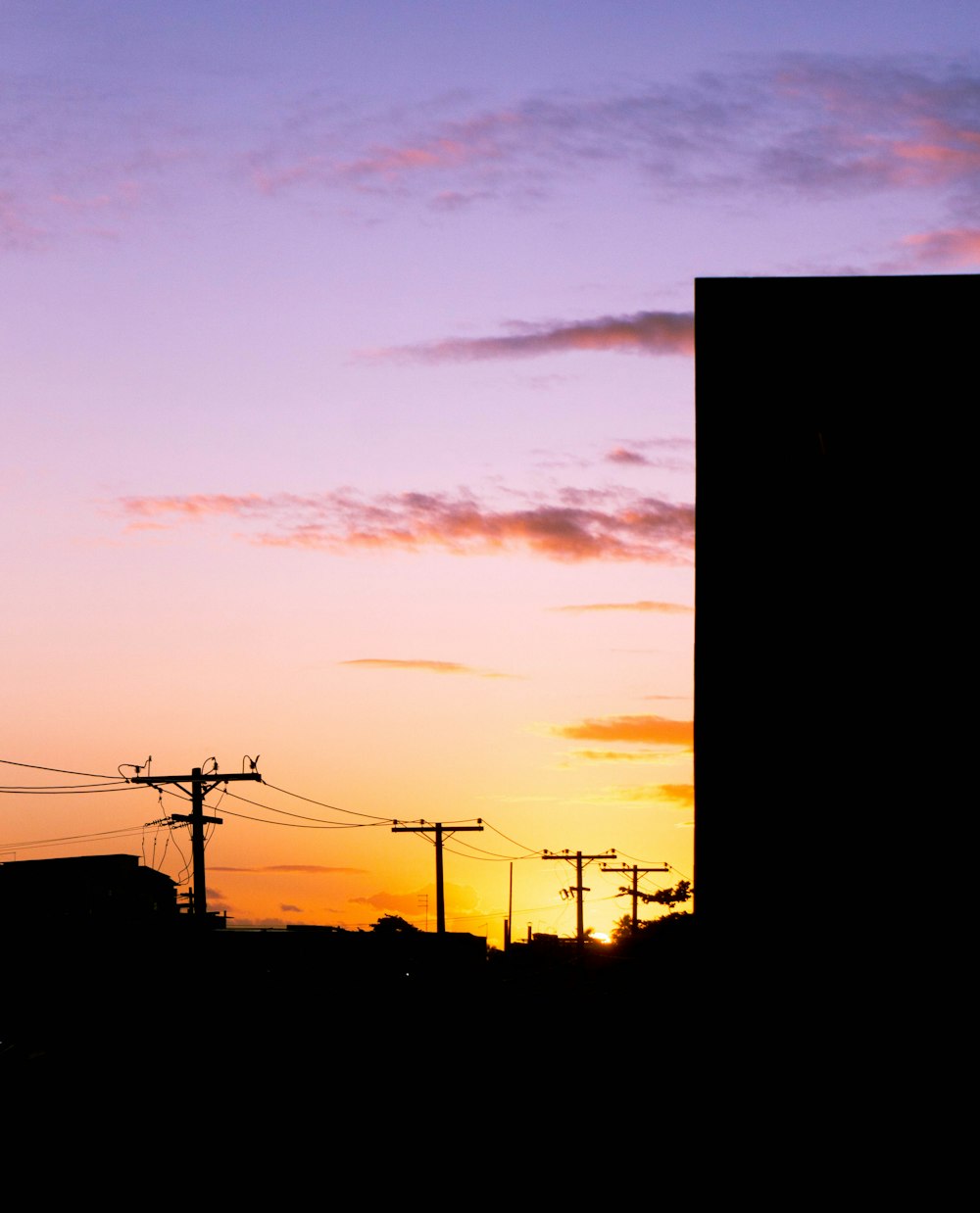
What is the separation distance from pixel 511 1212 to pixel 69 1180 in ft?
18.9

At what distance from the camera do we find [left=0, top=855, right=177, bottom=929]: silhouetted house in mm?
52312

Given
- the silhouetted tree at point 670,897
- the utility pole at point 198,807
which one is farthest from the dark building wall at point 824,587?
the silhouetted tree at point 670,897

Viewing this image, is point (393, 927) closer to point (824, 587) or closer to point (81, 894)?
point (81, 894)

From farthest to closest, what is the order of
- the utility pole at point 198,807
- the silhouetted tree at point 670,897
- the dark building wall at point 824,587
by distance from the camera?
the silhouetted tree at point 670,897 < the utility pole at point 198,807 < the dark building wall at point 824,587

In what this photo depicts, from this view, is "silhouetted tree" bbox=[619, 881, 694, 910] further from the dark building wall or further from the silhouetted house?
the dark building wall

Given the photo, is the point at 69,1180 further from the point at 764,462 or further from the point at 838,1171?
the point at 764,462

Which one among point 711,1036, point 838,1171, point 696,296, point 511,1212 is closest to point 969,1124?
point 838,1171

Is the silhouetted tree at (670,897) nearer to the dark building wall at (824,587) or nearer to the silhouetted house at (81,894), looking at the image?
the silhouetted house at (81,894)

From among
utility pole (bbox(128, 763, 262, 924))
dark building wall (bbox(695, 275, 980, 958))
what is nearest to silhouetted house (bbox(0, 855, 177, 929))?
utility pole (bbox(128, 763, 262, 924))

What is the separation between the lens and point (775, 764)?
45.3ft

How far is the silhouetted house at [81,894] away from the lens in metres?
52.3

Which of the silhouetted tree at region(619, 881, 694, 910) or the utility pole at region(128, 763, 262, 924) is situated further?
the silhouetted tree at region(619, 881, 694, 910)

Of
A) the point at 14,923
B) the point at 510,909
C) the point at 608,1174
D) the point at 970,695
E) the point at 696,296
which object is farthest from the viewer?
the point at 510,909

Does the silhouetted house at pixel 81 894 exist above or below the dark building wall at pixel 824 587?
below
